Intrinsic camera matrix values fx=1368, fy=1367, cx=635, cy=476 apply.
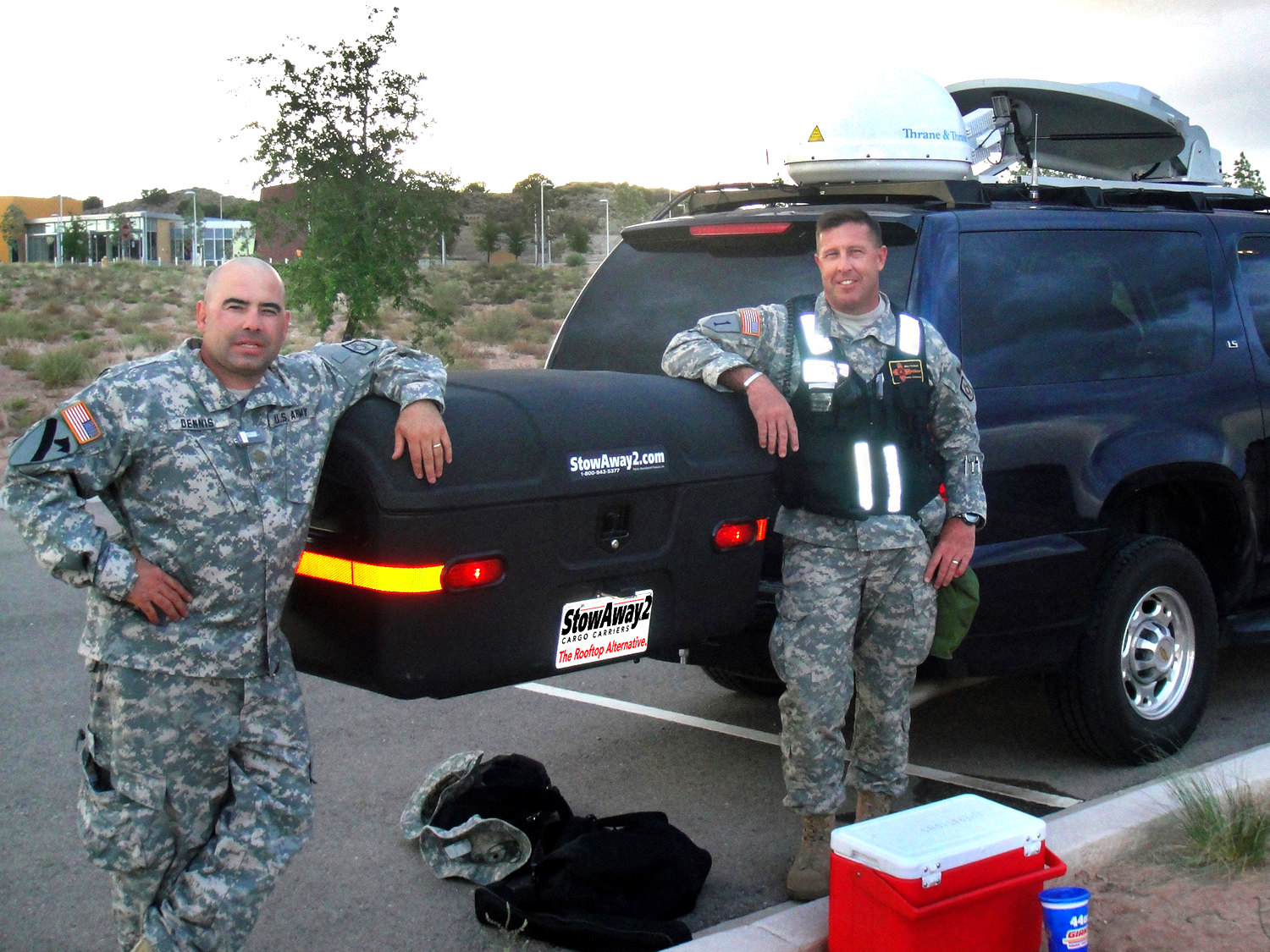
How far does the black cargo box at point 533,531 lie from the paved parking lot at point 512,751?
93 centimetres

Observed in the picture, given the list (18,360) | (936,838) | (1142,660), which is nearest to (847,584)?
(936,838)

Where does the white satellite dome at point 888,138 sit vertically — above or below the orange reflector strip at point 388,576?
above

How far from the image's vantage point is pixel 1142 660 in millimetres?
4984

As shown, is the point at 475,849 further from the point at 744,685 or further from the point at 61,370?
the point at 61,370

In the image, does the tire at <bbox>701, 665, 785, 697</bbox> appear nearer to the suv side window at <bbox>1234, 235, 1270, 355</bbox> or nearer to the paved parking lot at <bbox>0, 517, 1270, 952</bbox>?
the paved parking lot at <bbox>0, 517, 1270, 952</bbox>

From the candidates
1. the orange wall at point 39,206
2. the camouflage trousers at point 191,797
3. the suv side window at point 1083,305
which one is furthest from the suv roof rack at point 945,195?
the orange wall at point 39,206

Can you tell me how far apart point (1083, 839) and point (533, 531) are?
1.84m

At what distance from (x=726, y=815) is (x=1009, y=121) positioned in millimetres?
4497

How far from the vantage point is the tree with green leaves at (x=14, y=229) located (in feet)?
295

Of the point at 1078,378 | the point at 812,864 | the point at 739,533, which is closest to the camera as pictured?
the point at 739,533

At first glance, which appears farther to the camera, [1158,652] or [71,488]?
[1158,652]

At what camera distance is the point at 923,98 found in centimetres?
520

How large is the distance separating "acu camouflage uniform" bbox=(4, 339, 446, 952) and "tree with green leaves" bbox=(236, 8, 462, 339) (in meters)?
11.9

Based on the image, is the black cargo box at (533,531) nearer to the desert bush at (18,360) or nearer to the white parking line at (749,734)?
the white parking line at (749,734)
